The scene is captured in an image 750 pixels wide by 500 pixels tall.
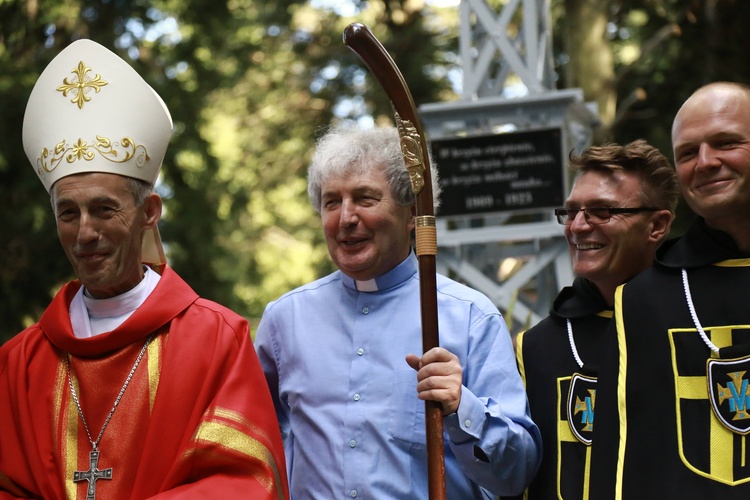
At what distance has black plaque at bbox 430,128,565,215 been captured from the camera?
858 cm

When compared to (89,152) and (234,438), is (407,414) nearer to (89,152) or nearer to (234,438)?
(234,438)

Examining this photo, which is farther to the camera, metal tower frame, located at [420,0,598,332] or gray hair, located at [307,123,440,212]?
metal tower frame, located at [420,0,598,332]

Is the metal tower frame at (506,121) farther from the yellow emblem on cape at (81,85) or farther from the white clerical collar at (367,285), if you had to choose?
the yellow emblem on cape at (81,85)

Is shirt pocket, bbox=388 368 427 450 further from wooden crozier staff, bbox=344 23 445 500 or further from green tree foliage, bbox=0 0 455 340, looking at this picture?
green tree foliage, bbox=0 0 455 340

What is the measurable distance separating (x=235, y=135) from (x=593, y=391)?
15.8 metres

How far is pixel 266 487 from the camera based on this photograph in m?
3.66

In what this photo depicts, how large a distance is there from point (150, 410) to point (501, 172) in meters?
5.27

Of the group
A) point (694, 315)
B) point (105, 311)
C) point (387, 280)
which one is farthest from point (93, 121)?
Answer: point (694, 315)

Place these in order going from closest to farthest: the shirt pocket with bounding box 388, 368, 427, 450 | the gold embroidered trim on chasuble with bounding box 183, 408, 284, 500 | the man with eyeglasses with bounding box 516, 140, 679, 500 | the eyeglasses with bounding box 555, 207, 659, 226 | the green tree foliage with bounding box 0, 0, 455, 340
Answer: the gold embroidered trim on chasuble with bounding box 183, 408, 284, 500, the shirt pocket with bounding box 388, 368, 427, 450, the man with eyeglasses with bounding box 516, 140, 679, 500, the eyeglasses with bounding box 555, 207, 659, 226, the green tree foliage with bounding box 0, 0, 455, 340

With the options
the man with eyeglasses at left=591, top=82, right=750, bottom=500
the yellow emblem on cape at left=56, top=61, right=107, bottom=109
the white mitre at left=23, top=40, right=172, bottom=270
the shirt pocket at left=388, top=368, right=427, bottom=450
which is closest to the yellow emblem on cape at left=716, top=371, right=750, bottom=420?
the man with eyeglasses at left=591, top=82, right=750, bottom=500

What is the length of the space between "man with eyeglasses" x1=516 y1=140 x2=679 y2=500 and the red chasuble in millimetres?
980

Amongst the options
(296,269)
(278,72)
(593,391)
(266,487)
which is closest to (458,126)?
(593,391)

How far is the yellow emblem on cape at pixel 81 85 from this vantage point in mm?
3965

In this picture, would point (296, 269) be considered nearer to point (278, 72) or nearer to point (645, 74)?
point (278, 72)
